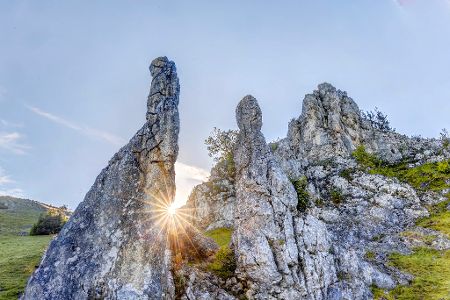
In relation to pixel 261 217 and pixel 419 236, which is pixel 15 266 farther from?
pixel 419 236

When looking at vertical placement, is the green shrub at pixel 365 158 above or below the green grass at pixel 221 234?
above

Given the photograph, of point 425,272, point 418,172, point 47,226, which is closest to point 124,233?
point 425,272

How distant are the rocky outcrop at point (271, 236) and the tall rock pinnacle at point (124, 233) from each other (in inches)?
196

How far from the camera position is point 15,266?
34938mm

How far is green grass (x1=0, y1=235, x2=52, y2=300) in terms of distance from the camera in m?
27.4

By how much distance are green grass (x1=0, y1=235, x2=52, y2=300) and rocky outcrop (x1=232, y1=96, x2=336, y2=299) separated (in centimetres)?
1959

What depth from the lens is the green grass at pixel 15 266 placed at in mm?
27369

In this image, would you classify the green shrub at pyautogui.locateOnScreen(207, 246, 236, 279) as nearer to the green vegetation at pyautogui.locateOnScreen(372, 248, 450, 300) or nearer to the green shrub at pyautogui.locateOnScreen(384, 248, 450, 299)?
the green vegetation at pyautogui.locateOnScreen(372, 248, 450, 300)

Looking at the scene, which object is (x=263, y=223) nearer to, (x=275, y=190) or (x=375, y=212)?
(x=275, y=190)

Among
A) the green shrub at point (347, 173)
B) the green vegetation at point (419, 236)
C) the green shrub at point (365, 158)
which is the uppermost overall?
the green shrub at point (365, 158)

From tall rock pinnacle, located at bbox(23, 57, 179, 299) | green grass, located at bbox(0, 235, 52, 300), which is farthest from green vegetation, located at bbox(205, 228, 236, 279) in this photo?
green grass, located at bbox(0, 235, 52, 300)

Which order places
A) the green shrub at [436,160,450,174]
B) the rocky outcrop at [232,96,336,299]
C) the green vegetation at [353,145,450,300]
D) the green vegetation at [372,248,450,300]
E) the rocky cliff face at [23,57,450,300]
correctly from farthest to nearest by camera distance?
the green shrub at [436,160,450,174], the green vegetation at [353,145,450,300], the green vegetation at [372,248,450,300], the rocky outcrop at [232,96,336,299], the rocky cliff face at [23,57,450,300]

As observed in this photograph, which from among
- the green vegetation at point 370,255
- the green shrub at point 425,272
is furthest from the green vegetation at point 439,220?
the green vegetation at point 370,255

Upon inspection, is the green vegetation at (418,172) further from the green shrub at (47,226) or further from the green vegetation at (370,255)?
the green shrub at (47,226)
